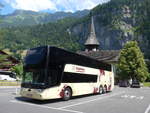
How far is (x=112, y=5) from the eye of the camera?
197m

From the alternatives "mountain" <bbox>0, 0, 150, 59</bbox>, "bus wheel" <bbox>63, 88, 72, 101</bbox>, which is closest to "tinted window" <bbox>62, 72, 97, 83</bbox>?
"bus wheel" <bbox>63, 88, 72, 101</bbox>

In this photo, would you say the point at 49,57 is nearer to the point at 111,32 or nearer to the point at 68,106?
the point at 68,106

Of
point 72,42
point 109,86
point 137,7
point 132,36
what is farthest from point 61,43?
point 109,86

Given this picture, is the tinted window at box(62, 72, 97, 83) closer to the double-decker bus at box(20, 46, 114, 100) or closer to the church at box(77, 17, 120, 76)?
the double-decker bus at box(20, 46, 114, 100)

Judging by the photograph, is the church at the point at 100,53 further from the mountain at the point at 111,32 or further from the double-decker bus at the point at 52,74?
the mountain at the point at 111,32

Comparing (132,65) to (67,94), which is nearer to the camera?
(67,94)

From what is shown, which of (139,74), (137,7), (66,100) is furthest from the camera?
(137,7)

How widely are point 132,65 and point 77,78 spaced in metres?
Answer: 39.6

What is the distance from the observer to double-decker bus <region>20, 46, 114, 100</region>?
1498 centimetres

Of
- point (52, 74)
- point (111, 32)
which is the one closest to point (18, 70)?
point (52, 74)

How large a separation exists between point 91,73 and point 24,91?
7566 mm

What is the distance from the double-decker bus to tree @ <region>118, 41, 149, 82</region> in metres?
38.0

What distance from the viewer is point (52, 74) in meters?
15.4

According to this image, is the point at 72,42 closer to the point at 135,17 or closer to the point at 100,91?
the point at 135,17
